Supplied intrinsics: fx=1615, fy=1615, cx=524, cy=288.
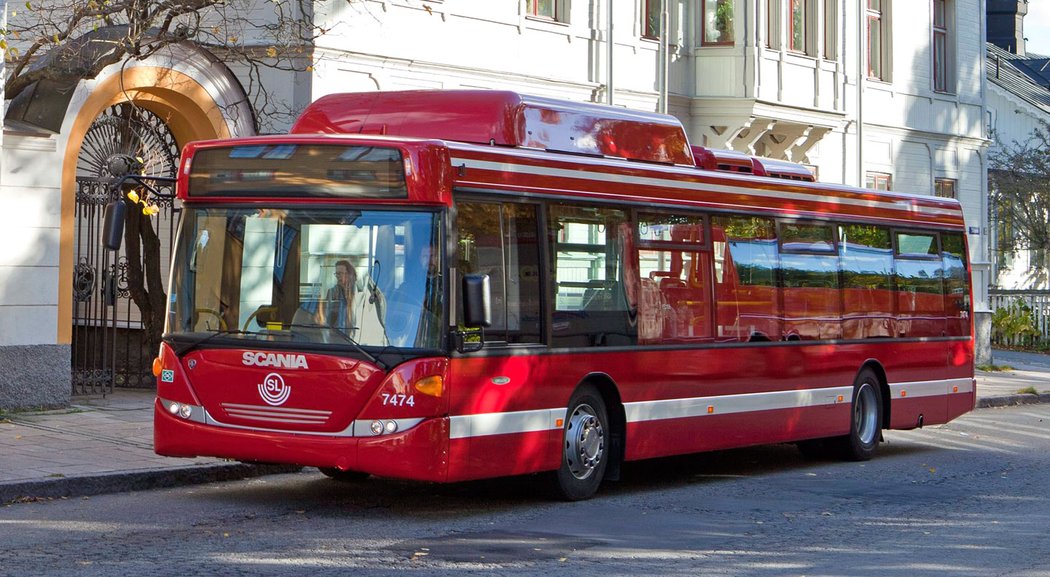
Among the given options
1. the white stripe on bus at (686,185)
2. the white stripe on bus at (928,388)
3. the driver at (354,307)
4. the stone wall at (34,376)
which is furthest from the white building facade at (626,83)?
the white stripe on bus at (928,388)

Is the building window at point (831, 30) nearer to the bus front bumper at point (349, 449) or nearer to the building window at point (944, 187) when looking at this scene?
the building window at point (944, 187)

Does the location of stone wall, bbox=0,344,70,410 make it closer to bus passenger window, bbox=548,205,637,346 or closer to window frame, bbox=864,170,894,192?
bus passenger window, bbox=548,205,637,346

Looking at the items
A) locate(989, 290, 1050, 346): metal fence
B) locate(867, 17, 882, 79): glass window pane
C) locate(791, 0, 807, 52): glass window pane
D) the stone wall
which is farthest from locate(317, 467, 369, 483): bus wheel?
locate(989, 290, 1050, 346): metal fence

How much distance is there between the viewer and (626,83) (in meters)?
24.5

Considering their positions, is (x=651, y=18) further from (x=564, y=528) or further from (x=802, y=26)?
(x=564, y=528)

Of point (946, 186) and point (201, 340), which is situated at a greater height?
point (946, 186)

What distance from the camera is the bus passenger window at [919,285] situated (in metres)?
16.1

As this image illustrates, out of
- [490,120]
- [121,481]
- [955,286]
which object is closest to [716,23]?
[955,286]

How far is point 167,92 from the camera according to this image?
17891 millimetres

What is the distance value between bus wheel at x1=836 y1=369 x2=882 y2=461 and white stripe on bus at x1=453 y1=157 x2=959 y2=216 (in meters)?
1.70

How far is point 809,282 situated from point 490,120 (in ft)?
13.7

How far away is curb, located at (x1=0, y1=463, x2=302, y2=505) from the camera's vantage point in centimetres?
1109

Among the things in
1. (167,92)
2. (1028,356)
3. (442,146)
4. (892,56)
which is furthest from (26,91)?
(1028,356)

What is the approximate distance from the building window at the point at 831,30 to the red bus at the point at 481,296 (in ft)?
48.6
